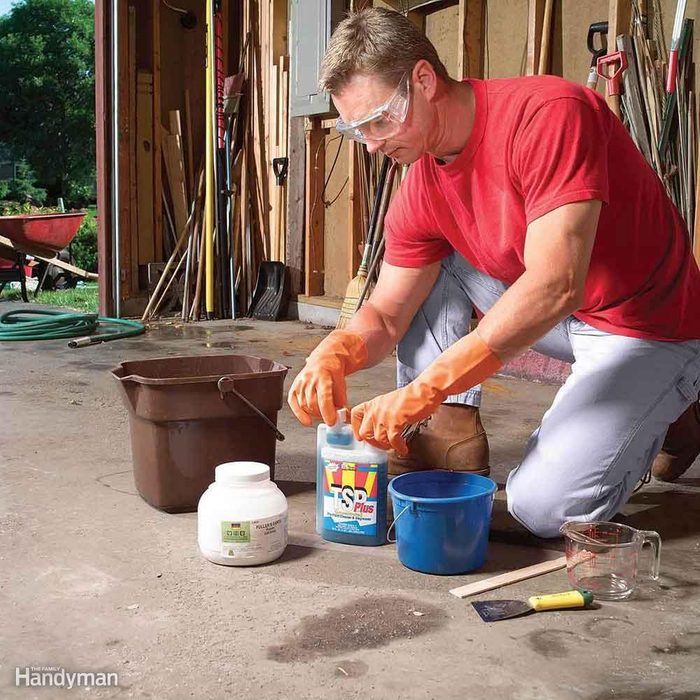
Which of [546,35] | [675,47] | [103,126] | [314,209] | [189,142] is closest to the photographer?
[675,47]

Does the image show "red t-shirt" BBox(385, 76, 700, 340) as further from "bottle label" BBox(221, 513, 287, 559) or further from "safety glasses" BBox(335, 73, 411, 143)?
"bottle label" BBox(221, 513, 287, 559)

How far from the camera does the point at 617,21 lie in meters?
3.70

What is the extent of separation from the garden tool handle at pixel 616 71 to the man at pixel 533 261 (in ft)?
5.94

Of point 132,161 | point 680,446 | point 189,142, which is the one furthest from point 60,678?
point 189,142

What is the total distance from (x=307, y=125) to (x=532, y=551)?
13.6 ft

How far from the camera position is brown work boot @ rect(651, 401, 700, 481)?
2277 millimetres

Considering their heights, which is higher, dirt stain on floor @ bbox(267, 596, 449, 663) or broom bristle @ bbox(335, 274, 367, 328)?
broom bristle @ bbox(335, 274, 367, 328)

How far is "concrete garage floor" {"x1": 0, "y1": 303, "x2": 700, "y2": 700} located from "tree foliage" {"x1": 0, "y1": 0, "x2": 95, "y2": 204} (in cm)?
2237

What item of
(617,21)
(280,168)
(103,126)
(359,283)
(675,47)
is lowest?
(359,283)

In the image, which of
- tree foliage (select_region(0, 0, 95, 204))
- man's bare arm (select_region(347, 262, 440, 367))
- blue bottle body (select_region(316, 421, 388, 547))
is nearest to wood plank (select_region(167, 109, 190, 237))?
man's bare arm (select_region(347, 262, 440, 367))

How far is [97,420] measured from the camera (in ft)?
10.1

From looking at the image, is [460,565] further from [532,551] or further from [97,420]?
[97,420]

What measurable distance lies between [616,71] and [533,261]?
233 centimetres

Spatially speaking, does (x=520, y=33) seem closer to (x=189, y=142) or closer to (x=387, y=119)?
(x=189, y=142)
